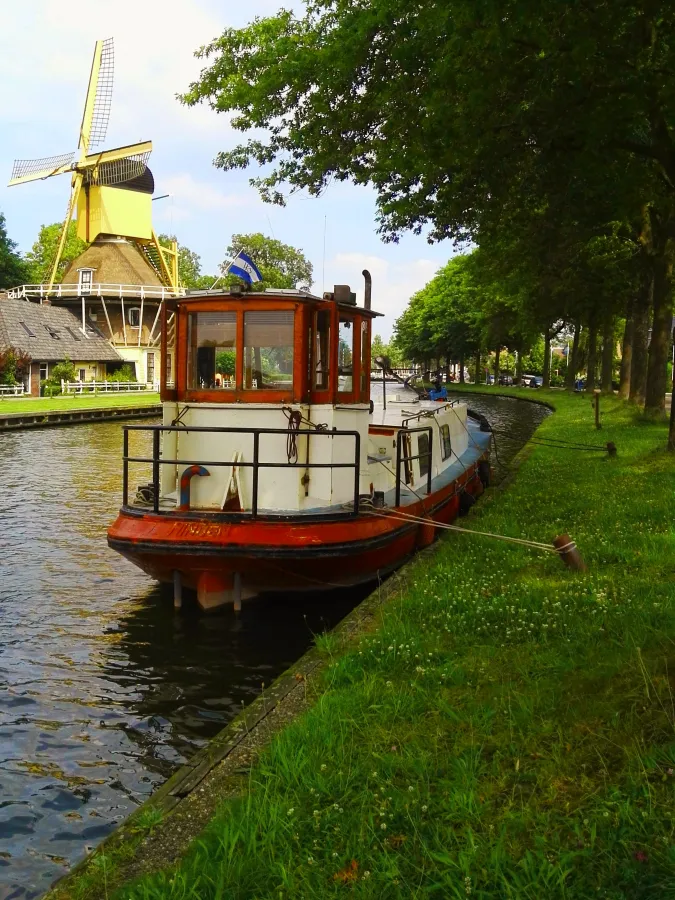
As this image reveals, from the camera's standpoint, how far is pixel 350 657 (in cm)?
627

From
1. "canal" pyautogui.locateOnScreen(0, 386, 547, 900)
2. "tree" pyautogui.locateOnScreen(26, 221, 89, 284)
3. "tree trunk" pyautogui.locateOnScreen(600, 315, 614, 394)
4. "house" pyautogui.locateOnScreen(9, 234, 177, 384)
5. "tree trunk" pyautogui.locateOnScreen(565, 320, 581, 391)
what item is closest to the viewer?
"canal" pyautogui.locateOnScreen(0, 386, 547, 900)

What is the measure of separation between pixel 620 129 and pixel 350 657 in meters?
10.5

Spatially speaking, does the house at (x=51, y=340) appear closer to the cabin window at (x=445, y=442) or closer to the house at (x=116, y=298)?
the house at (x=116, y=298)

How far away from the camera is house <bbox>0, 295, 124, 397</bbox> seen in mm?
54406

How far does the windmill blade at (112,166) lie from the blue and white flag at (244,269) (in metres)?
69.5

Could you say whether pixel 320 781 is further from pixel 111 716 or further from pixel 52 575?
pixel 52 575

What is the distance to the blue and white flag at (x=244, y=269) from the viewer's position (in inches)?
402

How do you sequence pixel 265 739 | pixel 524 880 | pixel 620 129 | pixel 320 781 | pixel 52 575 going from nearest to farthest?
pixel 524 880 < pixel 320 781 < pixel 265 739 < pixel 52 575 < pixel 620 129

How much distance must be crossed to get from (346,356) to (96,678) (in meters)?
5.17

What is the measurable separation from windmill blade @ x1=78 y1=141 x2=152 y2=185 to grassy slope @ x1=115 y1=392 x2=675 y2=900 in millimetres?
74437

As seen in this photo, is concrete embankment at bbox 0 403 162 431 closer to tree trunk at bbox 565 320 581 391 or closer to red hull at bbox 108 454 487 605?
tree trunk at bbox 565 320 581 391

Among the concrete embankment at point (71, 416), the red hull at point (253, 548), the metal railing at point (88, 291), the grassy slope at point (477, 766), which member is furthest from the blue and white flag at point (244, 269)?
the metal railing at point (88, 291)

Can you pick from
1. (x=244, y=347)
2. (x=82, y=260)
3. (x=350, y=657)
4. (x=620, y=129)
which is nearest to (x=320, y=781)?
(x=350, y=657)

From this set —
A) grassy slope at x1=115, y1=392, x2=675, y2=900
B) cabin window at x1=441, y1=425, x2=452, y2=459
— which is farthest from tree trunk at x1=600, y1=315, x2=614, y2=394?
grassy slope at x1=115, y1=392, x2=675, y2=900
